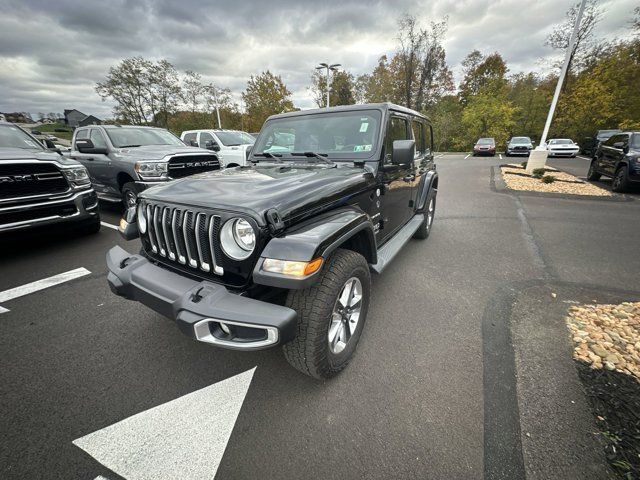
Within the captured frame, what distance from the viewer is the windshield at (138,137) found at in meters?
6.11

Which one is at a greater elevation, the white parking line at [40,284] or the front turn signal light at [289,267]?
the front turn signal light at [289,267]

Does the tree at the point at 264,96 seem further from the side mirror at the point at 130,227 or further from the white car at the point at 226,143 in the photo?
the side mirror at the point at 130,227

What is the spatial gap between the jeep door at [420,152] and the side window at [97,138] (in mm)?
6275

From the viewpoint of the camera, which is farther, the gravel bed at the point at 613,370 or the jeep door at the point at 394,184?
the jeep door at the point at 394,184

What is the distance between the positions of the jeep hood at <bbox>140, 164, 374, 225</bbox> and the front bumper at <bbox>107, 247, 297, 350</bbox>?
0.48 meters

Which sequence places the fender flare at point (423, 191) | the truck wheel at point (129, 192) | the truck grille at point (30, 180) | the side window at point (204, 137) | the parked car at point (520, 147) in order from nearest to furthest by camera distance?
1. the truck grille at point (30, 180)
2. the fender flare at point (423, 191)
3. the truck wheel at point (129, 192)
4. the side window at point (204, 137)
5. the parked car at point (520, 147)

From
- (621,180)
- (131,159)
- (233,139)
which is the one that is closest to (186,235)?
(131,159)

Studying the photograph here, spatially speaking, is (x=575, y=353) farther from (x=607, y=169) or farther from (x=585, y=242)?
(x=607, y=169)

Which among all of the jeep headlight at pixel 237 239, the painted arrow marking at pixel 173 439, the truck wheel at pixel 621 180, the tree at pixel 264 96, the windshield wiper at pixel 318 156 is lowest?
the painted arrow marking at pixel 173 439

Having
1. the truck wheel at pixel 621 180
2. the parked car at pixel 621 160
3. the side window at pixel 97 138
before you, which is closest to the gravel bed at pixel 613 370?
the parked car at pixel 621 160

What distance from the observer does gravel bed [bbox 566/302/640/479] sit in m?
1.54

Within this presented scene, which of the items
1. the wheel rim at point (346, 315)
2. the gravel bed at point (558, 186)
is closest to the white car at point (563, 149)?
the gravel bed at point (558, 186)

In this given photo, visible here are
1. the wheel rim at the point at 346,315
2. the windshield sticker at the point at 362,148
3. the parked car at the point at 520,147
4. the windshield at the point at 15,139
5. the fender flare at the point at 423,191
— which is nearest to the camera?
the wheel rim at the point at 346,315

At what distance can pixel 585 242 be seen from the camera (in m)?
4.70
